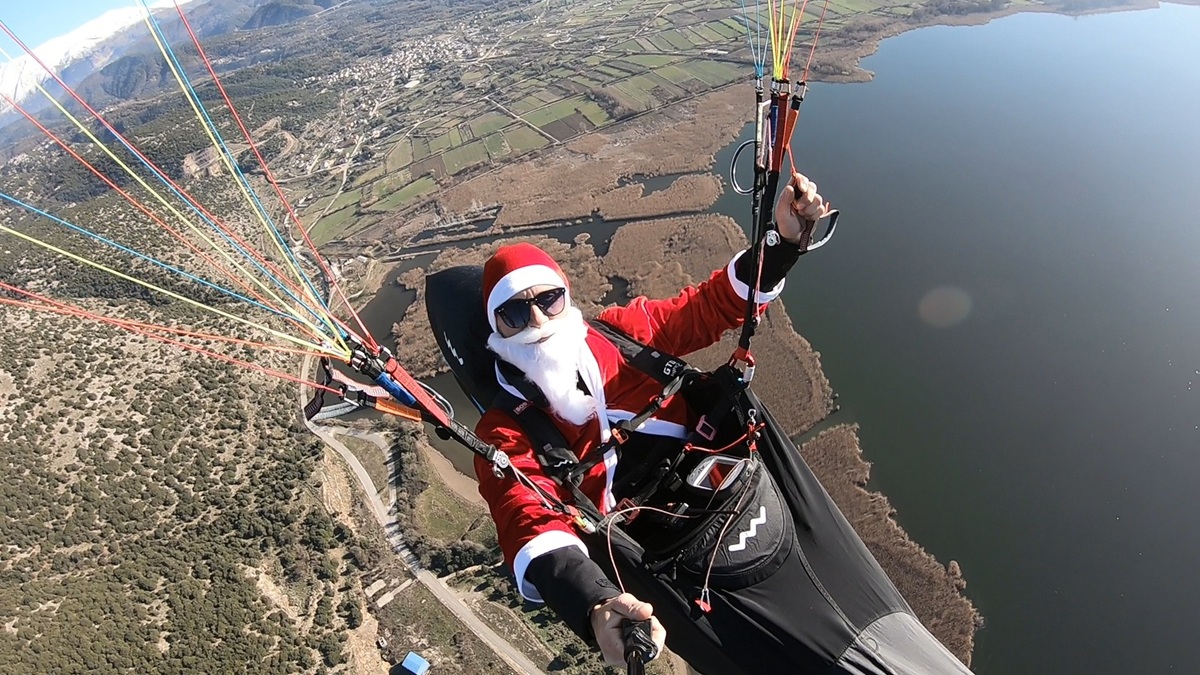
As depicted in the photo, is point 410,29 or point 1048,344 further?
point 410,29

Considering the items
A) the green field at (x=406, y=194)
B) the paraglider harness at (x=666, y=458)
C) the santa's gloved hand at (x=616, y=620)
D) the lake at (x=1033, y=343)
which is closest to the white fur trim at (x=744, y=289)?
the paraglider harness at (x=666, y=458)

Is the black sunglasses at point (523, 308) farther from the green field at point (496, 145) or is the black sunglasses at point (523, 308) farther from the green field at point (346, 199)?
the green field at point (346, 199)

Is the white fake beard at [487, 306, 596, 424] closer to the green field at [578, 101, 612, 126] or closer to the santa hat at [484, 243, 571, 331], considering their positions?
the santa hat at [484, 243, 571, 331]

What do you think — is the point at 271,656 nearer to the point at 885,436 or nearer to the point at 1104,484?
the point at 885,436

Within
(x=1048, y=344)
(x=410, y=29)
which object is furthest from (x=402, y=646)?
(x=410, y=29)

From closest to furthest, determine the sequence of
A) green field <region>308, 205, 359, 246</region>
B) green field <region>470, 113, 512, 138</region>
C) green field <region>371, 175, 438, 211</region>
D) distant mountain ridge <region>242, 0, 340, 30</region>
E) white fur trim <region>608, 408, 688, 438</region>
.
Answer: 1. white fur trim <region>608, 408, 688, 438</region>
2. green field <region>308, 205, 359, 246</region>
3. green field <region>371, 175, 438, 211</region>
4. green field <region>470, 113, 512, 138</region>
5. distant mountain ridge <region>242, 0, 340, 30</region>

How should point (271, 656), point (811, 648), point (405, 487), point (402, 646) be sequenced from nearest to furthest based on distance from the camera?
1. point (811, 648)
2. point (271, 656)
3. point (402, 646)
4. point (405, 487)

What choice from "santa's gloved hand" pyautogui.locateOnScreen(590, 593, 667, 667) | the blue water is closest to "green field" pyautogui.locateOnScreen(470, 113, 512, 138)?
the blue water

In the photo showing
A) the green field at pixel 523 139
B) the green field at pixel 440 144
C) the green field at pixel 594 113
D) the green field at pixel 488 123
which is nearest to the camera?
the green field at pixel 523 139
